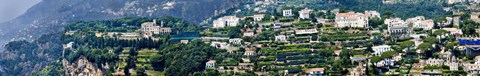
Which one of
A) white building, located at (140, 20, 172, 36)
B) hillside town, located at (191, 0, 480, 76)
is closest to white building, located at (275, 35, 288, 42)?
hillside town, located at (191, 0, 480, 76)

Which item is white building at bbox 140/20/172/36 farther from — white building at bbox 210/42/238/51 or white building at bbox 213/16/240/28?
white building at bbox 210/42/238/51

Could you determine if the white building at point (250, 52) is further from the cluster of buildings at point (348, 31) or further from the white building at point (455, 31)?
the white building at point (455, 31)

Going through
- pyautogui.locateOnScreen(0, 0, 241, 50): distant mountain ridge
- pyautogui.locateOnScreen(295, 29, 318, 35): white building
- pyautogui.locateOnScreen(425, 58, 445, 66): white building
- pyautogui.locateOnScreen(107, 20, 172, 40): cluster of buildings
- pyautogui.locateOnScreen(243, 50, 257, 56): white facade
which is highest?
pyautogui.locateOnScreen(425, 58, 445, 66): white building

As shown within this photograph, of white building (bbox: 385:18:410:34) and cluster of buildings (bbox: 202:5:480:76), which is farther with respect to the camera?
white building (bbox: 385:18:410:34)

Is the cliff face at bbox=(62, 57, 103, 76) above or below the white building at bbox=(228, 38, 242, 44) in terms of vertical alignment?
below

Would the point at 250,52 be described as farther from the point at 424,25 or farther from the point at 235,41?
the point at 424,25

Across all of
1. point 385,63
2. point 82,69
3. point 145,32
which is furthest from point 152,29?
point 385,63

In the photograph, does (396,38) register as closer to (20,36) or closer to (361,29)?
(361,29)

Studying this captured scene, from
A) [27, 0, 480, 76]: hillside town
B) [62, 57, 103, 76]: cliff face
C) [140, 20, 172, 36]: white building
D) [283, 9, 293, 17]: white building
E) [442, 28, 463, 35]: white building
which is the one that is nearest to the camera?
[27, 0, 480, 76]: hillside town
